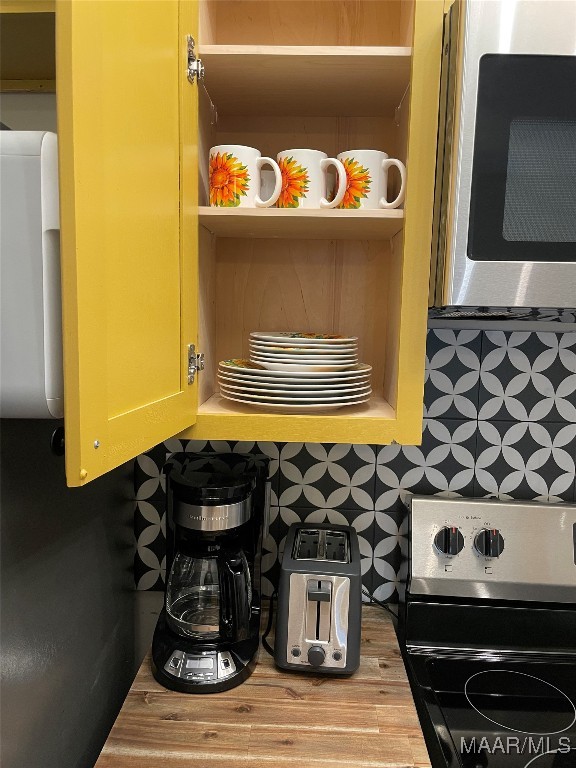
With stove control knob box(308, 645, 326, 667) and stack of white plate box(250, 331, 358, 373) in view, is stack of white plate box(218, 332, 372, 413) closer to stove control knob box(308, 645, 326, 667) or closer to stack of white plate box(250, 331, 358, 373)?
stack of white plate box(250, 331, 358, 373)

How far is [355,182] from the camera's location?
877 mm

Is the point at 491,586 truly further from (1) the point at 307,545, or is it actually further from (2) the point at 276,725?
(2) the point at 276,725

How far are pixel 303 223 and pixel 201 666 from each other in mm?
777

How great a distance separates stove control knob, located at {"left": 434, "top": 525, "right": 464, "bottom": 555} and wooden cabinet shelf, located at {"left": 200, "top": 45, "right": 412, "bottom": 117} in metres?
0.84

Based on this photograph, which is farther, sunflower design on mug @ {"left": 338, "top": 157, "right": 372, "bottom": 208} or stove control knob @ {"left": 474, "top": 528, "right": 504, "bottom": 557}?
stove control knob @ {"left": 474, "top": 528, "right": 504, "bottom": 557}

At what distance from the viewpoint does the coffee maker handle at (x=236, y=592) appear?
3.16 ft

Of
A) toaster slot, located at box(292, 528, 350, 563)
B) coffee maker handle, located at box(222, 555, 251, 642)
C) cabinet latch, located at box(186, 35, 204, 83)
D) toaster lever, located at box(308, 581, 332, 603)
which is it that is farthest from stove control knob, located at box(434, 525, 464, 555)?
cabinet latch, located at box(186, 35, 204, 83)

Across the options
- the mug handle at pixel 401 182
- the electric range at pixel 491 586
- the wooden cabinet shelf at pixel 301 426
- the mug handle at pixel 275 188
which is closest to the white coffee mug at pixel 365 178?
the mug handle at pixel 401 182

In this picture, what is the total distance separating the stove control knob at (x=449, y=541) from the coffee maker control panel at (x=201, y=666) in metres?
0.47

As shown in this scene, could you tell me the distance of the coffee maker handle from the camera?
963mm


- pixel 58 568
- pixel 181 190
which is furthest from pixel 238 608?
pixel 181 190

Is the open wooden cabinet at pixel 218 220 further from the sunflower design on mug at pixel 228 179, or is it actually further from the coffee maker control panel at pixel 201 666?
the coffee maker control panel at pixel 201 666

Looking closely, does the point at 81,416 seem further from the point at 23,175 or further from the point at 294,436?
the point at 294,436

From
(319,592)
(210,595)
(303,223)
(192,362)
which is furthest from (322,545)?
(303,223)
